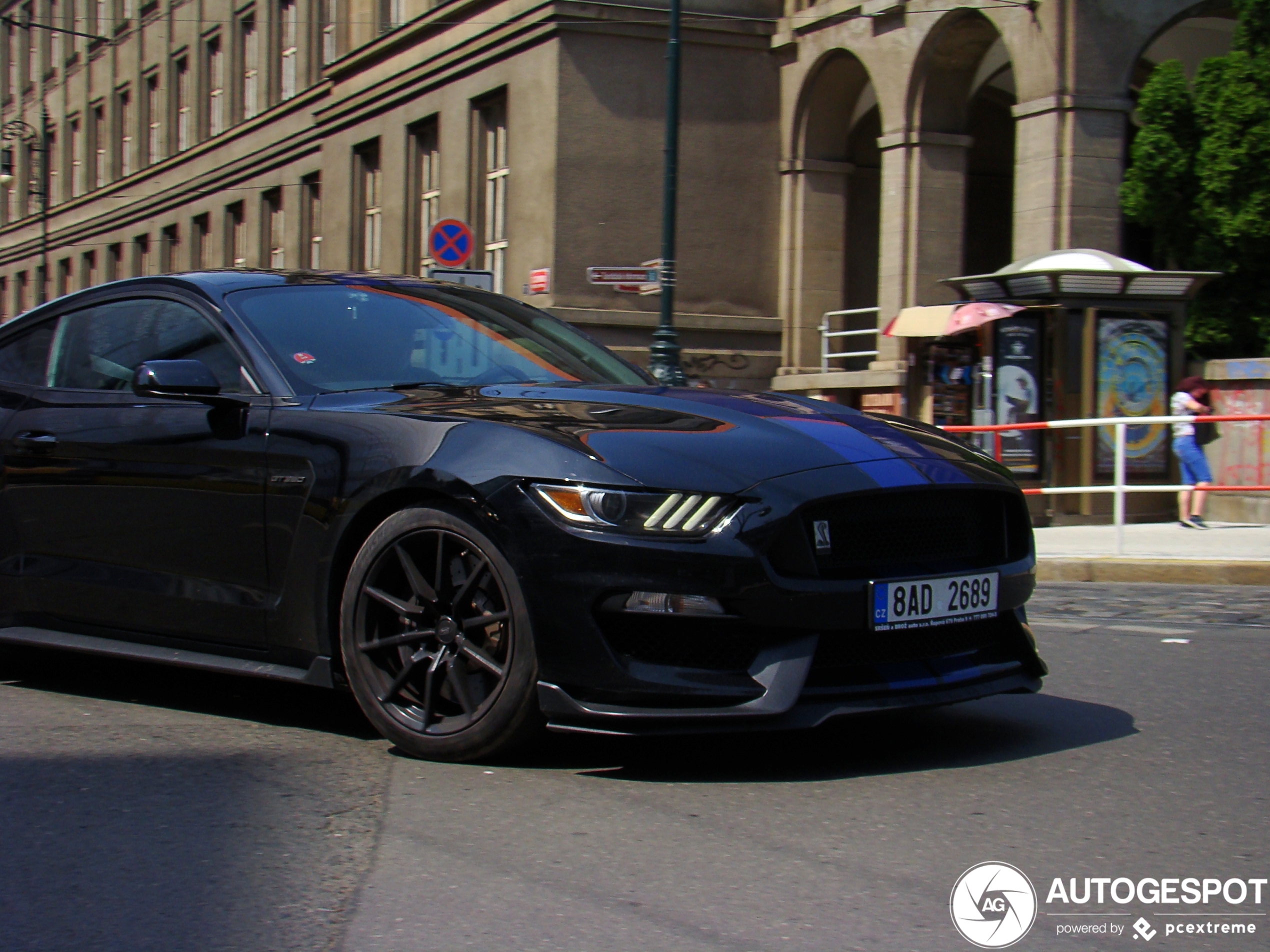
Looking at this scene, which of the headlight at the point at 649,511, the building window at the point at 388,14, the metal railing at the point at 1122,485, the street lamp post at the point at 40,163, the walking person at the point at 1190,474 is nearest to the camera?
the headlight at the point at 649,511

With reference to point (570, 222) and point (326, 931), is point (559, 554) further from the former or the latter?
point (570, 222)

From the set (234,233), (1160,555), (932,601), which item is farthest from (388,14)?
(932,601)

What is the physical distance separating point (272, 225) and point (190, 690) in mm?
32382

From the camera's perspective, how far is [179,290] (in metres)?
5.45

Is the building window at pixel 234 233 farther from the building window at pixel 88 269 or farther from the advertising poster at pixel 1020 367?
the advertising poster at pixel 1020 367

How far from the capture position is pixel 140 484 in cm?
516

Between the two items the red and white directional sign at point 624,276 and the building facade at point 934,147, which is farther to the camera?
the building facade at point 934,147

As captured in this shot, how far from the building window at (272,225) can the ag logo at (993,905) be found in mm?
34108

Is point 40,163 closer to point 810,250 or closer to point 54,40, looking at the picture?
point 54,40

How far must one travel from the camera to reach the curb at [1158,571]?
10539mm

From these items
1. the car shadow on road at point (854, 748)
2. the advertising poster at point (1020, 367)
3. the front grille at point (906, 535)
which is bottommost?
the car shadow on road at point (854, 748)

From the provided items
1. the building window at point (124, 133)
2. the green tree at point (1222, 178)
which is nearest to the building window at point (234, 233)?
the building window at point (124, 133)

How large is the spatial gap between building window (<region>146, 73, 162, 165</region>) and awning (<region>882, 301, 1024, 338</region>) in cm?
3186

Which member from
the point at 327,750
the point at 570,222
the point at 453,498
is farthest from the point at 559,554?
the point at 570,222
